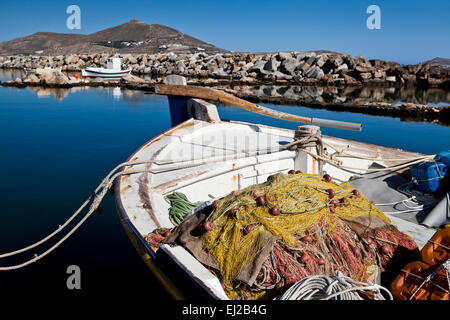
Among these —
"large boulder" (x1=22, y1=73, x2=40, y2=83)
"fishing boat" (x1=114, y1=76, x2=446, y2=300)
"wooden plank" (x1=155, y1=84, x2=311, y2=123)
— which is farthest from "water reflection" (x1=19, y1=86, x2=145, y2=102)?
"fishing boat" (x1=114, y1=76, x2=446, y2=300)

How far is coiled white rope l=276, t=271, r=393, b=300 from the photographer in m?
2.35

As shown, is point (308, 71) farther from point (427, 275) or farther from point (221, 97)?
point (427, 275)

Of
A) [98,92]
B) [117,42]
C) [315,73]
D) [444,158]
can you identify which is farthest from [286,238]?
[117,42]

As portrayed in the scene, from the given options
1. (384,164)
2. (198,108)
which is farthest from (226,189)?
(198,108)

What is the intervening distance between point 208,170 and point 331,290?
3086 millimetres

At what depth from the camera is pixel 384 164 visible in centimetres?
617

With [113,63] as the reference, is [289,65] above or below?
below

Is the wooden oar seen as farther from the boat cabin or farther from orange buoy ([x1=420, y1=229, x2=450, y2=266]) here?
the boat cabin

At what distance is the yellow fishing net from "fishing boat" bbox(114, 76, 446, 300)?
10.4 inches

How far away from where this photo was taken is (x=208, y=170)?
5.18 meters

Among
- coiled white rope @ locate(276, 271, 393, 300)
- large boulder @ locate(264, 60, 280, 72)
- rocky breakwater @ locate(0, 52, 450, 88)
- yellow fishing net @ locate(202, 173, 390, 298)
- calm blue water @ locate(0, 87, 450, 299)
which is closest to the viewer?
coiled white rope @ locate(276, 271, 393, 300)

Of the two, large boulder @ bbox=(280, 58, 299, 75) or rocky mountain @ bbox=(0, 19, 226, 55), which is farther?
rocky mountain @ bbox=(0, 19, 226, 55)
